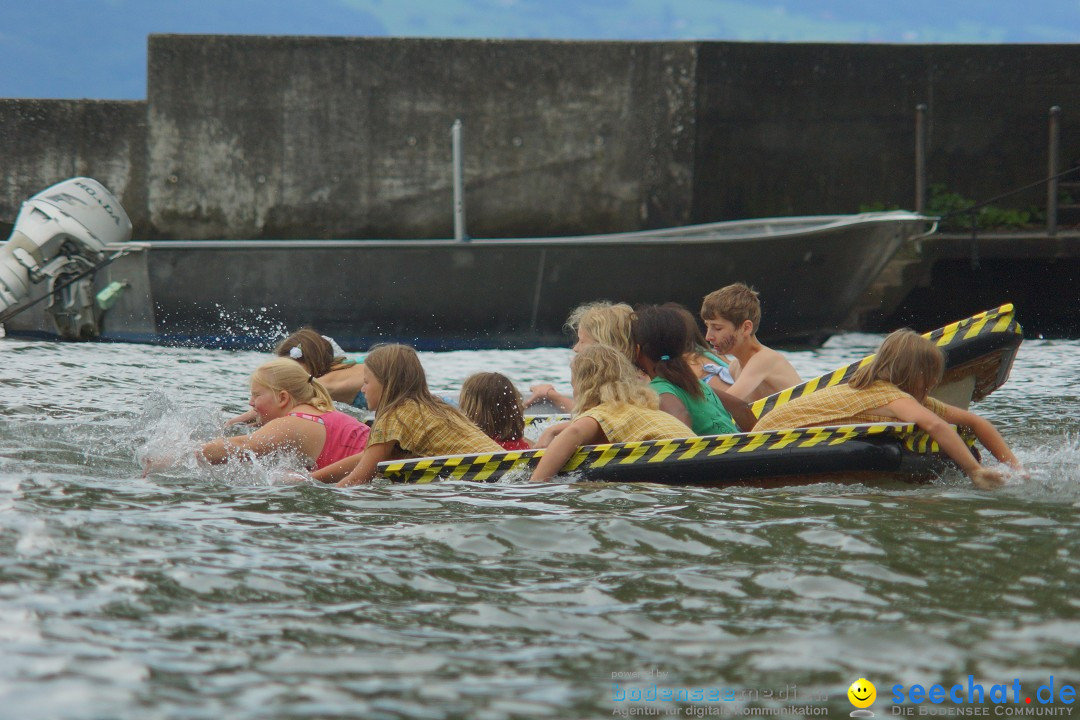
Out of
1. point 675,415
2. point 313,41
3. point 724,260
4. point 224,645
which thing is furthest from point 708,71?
point 224,645

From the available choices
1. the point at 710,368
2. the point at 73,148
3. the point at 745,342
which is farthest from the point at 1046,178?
the point at 73,148

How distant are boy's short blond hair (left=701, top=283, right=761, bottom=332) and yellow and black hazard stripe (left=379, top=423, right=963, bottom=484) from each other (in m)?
1.20

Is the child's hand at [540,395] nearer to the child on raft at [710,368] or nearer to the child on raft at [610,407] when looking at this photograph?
the child on raft at [710,368]

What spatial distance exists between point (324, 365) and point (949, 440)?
358cm

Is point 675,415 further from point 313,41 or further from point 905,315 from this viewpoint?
point 313,41

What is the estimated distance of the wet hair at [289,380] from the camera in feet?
19.3

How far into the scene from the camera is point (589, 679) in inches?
122

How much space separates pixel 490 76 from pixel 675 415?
986 cm

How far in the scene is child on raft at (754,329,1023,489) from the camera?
5.56 m

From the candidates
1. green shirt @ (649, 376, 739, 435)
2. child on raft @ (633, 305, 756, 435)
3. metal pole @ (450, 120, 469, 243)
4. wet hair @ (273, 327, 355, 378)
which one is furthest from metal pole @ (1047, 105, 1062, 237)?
wet hair @ (273, 327, 355, 378)

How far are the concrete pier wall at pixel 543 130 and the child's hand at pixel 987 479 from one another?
31.8 feet

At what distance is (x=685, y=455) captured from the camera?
18.0ft

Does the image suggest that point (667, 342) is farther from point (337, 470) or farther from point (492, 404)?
point (337, 470)

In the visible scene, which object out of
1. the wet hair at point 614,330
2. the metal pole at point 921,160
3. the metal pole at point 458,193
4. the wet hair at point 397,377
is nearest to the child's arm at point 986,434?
the wet hair at point 614,330
